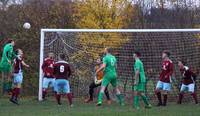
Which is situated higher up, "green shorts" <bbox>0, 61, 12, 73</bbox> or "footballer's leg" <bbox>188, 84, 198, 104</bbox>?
"green shorts" <bbox>0, 61, 12, 73</bbox>

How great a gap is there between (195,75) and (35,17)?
9.57 metres

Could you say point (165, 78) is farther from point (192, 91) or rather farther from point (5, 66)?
point (5, 66)

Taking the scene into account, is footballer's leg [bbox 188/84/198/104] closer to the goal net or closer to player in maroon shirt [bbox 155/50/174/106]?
player in maroon shirt [bbox 155/50/174/106]

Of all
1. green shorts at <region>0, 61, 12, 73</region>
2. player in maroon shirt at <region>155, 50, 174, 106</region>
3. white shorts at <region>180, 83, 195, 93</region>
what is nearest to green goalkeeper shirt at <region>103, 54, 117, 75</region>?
player in maroon shirt at <region>155, 50, 174, 106</region>

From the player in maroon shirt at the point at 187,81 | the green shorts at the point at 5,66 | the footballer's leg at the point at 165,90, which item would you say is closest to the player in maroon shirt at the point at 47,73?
the green shorts at the point at 5,66

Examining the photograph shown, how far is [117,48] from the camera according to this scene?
22281 millimetres

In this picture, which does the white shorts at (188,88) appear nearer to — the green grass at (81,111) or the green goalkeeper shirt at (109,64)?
the green grass at (81,111)

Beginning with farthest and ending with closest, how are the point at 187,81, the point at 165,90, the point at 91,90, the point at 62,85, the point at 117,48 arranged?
the point at 117,48
the point at 91,90
the point at 187,81
the point at 165,90
the point at 62,85

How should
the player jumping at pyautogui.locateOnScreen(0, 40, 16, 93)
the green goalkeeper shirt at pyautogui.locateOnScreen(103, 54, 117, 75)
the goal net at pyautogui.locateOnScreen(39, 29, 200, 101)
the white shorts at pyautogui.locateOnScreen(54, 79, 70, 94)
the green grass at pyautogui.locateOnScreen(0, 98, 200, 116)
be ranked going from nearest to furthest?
the green grass at pyautogui.locateOnScreen(0, 98, 200, 116) < the white shorts at pyautogui.locateOnScreen(54, 79, 70, 94) < the green goalkeeper shirt at pyautogui.locateOnScreen(103, 54, 117, 75) < the player jumping at pyautogui.locateOnScreen(0, 40, 16, 93) < the goal net at pyautogui.locateOnScreen(39, 29, 200, 101)

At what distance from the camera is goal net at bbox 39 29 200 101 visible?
21781 mm

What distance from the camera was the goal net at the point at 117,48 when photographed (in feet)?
71.5

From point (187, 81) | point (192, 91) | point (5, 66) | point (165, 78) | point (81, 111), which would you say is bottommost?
point (81, 111)

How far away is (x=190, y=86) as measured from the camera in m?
20.2

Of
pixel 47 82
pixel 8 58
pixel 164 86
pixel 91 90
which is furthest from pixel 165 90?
pixel 8 58
